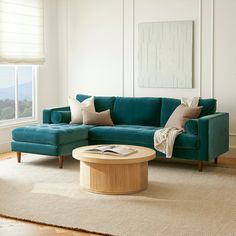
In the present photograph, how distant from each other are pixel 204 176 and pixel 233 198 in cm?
97

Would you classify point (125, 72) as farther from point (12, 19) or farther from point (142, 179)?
point (142, 179)

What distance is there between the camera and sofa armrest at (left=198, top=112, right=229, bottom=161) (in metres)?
6.04

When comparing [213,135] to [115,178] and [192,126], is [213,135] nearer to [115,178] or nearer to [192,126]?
[192,126]

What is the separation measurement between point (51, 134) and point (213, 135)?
2.00 m

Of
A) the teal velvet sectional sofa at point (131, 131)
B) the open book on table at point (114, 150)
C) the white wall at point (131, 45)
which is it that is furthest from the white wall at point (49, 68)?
the open book on table at point (114, 150)

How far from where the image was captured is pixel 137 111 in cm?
721

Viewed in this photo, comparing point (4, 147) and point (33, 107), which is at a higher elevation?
point (33, 107)

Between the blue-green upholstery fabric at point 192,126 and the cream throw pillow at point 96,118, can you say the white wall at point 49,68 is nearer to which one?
the cream throw pillow at point 96,118

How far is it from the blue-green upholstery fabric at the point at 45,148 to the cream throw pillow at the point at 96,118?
53cm

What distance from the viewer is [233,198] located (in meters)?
4.94

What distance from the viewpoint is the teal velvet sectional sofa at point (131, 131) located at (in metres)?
6.09

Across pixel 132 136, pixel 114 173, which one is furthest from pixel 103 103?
pixel 114 173

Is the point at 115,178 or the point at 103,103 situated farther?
the point at 103,103

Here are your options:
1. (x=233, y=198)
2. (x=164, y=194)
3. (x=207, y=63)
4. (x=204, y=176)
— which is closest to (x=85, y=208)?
(x=164, y=194)
